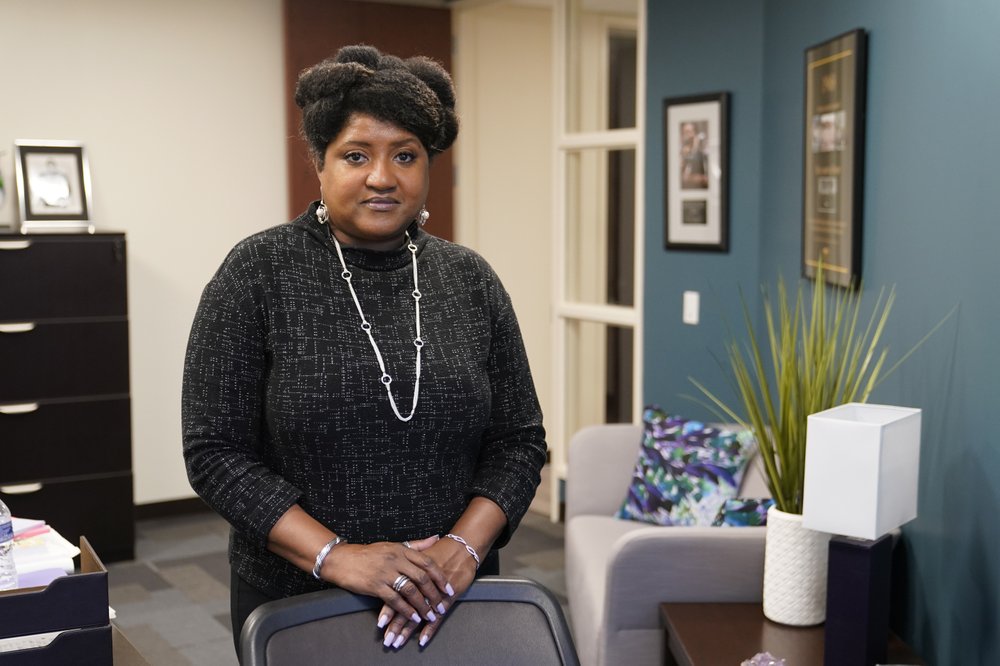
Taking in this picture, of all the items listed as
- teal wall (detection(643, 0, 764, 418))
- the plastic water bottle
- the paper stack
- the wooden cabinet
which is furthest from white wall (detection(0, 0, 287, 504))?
the plastic water bottle

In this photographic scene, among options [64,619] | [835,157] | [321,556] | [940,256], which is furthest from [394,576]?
[835,157]

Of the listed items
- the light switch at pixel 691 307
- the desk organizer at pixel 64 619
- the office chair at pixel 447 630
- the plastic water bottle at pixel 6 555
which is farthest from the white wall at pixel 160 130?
the office chair at pixel 447 630

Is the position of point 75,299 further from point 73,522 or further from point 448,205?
point 448,205

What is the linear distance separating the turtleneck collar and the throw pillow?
4.79 ft

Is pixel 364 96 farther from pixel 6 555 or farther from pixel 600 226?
pixel 600 226

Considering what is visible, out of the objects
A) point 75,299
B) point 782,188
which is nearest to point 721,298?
point 782,188

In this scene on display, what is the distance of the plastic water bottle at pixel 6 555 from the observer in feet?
4.94

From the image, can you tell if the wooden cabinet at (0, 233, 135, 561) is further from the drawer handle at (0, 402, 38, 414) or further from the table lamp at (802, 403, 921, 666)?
the table lamp at (802, 403, 921, 666)

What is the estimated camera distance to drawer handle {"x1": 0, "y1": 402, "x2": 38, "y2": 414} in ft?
13.9

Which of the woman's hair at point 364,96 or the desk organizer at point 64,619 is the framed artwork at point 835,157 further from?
the desk organizer at point 64,619

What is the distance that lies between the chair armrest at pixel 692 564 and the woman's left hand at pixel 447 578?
44.3 inches

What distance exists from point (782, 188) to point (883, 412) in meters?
1.57

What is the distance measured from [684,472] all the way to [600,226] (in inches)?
64.5

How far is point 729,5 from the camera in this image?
393 centimetres
